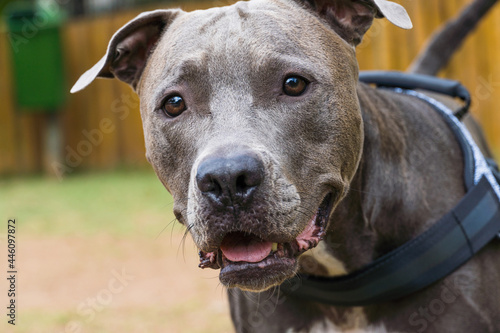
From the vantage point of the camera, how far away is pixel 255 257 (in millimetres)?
2504

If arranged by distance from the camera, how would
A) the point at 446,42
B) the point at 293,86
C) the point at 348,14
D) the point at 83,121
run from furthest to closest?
the point at 83,121 → the point at 446,42 → the point at 348,14 → the point at 293,86

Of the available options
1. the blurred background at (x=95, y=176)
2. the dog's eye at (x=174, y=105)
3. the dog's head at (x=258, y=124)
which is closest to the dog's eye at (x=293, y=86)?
the dog's head at (x=258, y=124)

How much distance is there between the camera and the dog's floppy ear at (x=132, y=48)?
3100 millimetres

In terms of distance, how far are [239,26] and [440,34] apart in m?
2.35

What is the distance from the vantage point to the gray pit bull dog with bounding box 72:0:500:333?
245 centimetres

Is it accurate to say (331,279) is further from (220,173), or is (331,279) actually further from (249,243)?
(220,173)

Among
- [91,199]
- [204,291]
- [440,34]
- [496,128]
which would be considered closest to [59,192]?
[91,199]

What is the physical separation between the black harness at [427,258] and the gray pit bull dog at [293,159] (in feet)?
0.20

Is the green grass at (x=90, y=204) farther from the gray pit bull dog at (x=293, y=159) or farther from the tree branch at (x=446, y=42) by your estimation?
the gray pit bull dog at (x=293, y=159)

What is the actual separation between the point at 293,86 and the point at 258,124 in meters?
0.24

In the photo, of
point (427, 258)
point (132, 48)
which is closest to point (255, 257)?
point (427, 258)

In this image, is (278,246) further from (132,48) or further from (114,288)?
(114,288)

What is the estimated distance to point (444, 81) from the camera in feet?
12.0

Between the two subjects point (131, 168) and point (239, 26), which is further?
point (131, 168)
